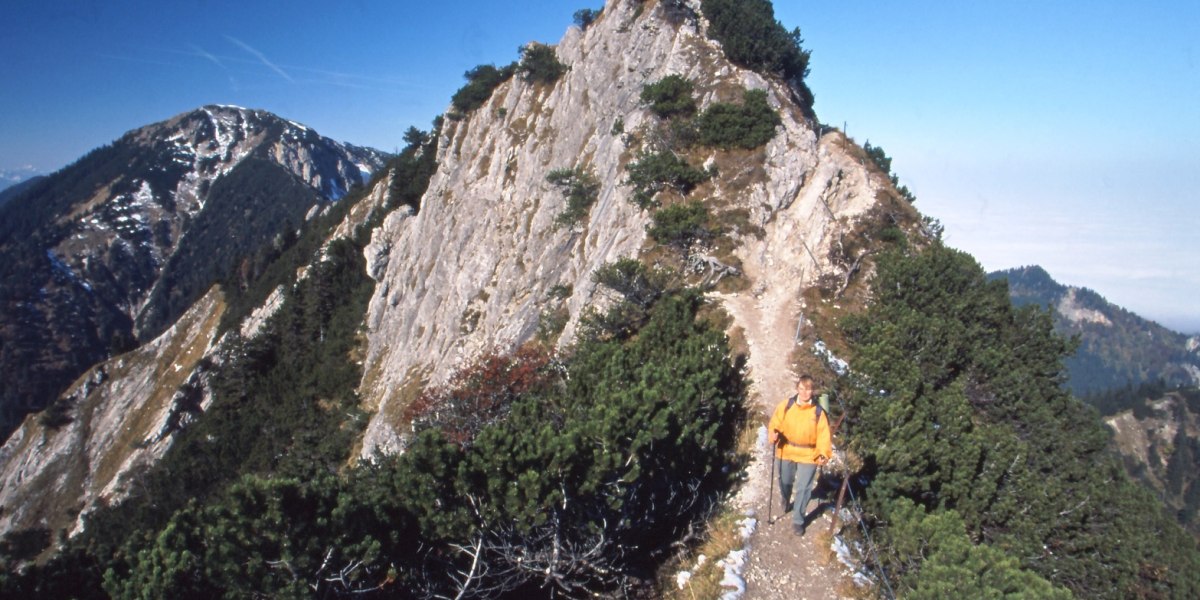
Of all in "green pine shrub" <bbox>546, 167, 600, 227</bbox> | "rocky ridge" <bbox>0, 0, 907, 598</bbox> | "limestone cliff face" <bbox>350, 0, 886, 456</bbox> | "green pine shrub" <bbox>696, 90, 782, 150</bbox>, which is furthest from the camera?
"green pine shrub" <bbox>546, 167, 600, 227</bbox>

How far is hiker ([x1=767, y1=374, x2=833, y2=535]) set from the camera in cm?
850

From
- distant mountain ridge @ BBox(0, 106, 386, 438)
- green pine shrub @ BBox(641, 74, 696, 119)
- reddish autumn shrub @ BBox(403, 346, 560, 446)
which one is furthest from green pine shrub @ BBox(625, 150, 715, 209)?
distant mountain ridge @ BBox(0, 106, 386, 438)

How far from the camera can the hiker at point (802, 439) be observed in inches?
335

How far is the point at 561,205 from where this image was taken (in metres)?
31.8

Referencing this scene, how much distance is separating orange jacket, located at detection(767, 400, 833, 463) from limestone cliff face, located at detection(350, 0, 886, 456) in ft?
27.6

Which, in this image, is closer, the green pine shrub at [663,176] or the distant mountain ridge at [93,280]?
the green pine shrub at [663,176]

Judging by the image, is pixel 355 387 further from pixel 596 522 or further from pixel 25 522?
pixel 25 522

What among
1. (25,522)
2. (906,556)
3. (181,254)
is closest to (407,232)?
(906,556)

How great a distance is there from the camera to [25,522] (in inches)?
2240

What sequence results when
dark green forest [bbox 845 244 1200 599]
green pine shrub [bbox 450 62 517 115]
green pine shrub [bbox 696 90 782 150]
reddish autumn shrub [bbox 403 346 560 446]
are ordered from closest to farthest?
dark green forest [bbox 845 244 1200 599]
reddish autumn shrub [bbox 403 346 560 446]
green pine shrub [bbox 696 90 782 150]
green pine shrub [bbox 450 62 517 115]

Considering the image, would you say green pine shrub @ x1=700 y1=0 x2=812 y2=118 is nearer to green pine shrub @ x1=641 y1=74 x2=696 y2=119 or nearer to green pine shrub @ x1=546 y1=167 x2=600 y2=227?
green pine shrub @ x1=641 y1=74 x2=696 y2=119

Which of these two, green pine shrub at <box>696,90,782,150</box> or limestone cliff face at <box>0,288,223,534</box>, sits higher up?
green pine shrub at <box>696,90,782,150</box>

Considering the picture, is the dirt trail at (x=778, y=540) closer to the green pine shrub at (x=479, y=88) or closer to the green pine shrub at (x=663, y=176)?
the green pine shrub at (x=663, y=176)

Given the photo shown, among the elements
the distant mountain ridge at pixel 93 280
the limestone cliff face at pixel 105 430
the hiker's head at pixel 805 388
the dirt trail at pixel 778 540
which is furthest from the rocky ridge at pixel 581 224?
the distant mountain ridge at pixel 93 280
